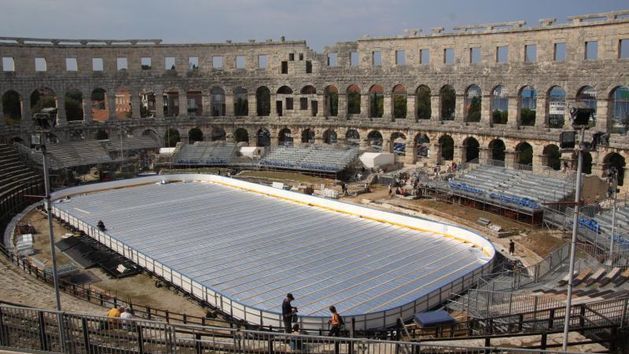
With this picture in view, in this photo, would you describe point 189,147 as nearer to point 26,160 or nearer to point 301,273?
point 26,160

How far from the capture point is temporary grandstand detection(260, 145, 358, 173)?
41.5m

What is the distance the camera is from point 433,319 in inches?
569

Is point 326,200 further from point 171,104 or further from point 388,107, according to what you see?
point 171,104

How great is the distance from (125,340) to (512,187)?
81.8 ft

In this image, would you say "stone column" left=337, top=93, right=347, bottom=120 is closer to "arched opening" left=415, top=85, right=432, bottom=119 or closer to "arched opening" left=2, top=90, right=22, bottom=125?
"arched opening" left=415, top=85, right=432, bottom=119

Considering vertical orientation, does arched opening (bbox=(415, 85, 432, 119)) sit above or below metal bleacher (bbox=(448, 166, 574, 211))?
above

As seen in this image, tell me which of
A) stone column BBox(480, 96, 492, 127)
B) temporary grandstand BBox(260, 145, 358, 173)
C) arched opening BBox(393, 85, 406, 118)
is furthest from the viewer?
arched opening BBox(393, 85, 406, 118)

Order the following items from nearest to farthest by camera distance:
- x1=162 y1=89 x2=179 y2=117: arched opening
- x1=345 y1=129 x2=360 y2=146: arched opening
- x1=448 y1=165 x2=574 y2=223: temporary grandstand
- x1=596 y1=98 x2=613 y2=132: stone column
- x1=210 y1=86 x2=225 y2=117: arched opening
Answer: x1=448 y1=165 x2=574 y2=223: temporary grandstand < x1=596 y1=98 x2=613 y2=132: stone column < x1=345 y1=129 x2=360 y2=146: arched opening < x1=162 y1=89 x2=179 y2=117: arched opening < x1=210 y1=86 x2=225 y2=117: arched opening

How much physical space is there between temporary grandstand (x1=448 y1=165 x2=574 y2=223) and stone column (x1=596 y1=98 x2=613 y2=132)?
6120 millimetres

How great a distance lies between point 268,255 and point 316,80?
30116mm

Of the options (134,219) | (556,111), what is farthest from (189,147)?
(556,111)

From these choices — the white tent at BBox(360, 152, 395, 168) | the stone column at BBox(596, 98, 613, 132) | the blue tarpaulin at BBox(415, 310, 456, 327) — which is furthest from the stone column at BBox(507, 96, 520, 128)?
the blue tarpaulin at BBox(415, 310, 456, 327)

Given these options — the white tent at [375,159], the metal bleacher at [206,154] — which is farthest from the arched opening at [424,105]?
the metal bleacher at [206,154]

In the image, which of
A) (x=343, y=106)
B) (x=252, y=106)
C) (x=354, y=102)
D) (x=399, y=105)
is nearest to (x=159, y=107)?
(x=252, y=106)
